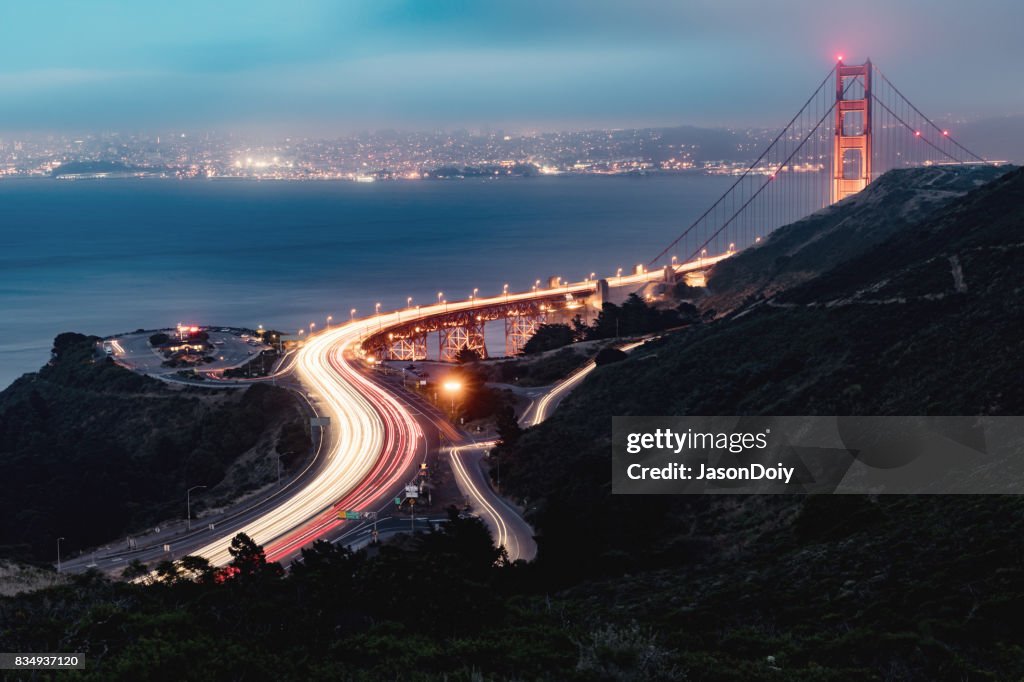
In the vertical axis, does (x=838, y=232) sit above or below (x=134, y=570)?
above

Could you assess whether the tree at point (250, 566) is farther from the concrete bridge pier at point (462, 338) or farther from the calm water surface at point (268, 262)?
the calm water surface at point (268, 262)

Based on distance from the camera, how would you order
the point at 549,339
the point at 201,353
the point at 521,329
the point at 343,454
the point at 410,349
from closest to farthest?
1. the point at 343,454
2. the point at 201,353
3. the point at 549,339
4. the point at 410,349
5. the point at 521,329

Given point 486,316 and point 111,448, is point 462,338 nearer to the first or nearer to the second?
point 486,316

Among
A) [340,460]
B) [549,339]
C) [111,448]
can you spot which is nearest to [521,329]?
[549,339]

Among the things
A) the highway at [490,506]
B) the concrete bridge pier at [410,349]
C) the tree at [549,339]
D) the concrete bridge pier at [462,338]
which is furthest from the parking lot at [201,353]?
the highway at [490,506]

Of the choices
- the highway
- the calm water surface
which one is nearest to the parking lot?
the calm water surface

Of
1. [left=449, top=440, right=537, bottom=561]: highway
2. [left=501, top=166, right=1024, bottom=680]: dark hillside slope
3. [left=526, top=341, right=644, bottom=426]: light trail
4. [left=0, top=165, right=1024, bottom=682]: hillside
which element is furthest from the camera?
[left=526, top=341, right=644, bottom=426]: light trail

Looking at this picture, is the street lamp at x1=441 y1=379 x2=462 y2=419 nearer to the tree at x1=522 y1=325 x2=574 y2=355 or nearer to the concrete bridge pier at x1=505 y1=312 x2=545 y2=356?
the tree at x1=522 y1=325 x2=574 y2=355

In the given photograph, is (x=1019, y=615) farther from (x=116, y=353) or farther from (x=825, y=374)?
(x=116, y=353)
